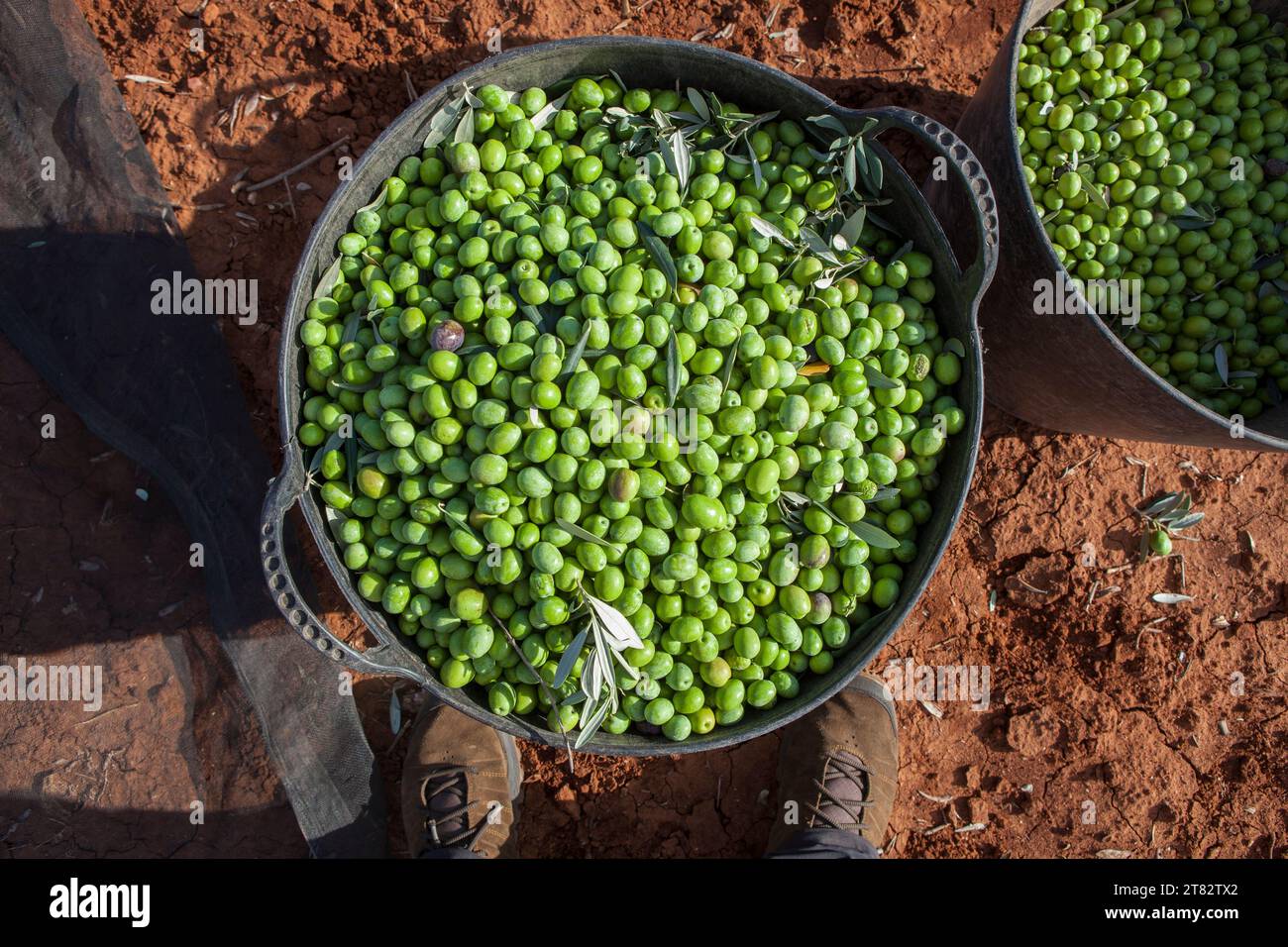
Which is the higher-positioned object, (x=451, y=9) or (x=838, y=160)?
(x=451, y=9)

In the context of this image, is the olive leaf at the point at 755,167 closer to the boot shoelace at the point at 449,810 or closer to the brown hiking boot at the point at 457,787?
Answer: the brown hiking boot at the point at 457,787

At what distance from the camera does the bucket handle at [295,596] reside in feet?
7.24

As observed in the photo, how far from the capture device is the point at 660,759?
348cm

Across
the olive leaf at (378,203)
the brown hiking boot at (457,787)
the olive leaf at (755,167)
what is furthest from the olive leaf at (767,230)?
the brown hiking boot at (457,787)

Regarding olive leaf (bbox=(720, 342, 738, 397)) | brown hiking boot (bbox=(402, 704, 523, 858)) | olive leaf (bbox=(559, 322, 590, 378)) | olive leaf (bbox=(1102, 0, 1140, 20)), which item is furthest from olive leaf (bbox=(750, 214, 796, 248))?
brown hiking boot (bbox=(402, 704, 523, 858))

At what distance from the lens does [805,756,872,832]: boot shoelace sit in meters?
3.26

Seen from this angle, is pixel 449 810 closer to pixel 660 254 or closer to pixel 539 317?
pixel 539 317

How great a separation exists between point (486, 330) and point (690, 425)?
0.68 metres

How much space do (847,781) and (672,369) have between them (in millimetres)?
1954

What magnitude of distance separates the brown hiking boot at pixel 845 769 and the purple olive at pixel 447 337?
2.11m

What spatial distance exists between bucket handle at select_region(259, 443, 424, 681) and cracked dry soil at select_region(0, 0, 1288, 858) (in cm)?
117
